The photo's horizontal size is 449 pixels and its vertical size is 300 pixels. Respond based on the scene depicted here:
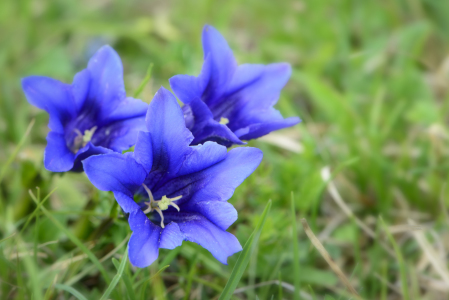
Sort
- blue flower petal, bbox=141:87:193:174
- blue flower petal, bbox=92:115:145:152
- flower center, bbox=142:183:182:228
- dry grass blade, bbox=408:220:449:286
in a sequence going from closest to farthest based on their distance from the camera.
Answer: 1. blue flower petal, bbox=141:87:193:174
2. flower center, bbox=142:183:182:228
3. blue flower petal, bbox=92:115:145:152
4. dry grass blade, bbox=408:220:449:286

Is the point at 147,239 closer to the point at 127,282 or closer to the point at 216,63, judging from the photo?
the point at 127,282

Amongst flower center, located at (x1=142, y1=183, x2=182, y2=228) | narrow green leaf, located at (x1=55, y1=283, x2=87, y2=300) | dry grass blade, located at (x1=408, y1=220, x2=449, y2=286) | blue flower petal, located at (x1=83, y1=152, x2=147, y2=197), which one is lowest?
dry grass blade, located at (x1=408, y1=220, x2=449, y2=286)

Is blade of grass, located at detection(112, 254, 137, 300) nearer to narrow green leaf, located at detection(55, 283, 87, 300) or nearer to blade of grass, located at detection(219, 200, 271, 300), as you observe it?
narrow green leaf, located at detection(55, 283, 87, 300)

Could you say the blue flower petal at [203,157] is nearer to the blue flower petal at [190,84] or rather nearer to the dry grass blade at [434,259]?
the blue flower petal at [190,84]

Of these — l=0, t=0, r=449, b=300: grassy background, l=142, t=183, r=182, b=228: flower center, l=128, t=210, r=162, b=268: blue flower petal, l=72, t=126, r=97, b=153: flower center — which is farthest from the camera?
l=0, t=0, r=449, b=300: grassy background

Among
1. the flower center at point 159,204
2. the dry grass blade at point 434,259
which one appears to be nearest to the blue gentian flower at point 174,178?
the flower center at point 159,204

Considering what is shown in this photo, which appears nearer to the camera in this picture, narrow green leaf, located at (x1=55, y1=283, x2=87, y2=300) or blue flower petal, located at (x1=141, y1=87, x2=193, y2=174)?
blue flower petal, located at (x1=141, y1=87, x2=193, y2=174)

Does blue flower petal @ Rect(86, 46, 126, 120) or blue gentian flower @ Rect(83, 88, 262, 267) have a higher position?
blue flower petal @ Rect(86, 46, 126, 120)

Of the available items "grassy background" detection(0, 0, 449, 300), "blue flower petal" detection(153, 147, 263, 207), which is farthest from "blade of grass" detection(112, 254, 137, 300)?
"blue flower petal" detection(153, 147, 263, 207)
